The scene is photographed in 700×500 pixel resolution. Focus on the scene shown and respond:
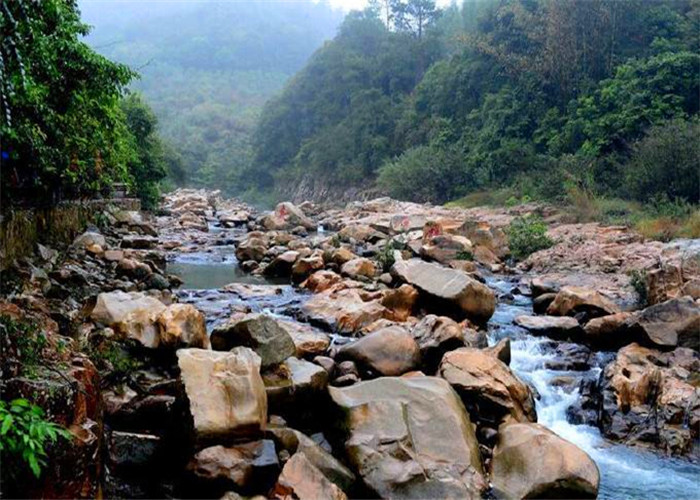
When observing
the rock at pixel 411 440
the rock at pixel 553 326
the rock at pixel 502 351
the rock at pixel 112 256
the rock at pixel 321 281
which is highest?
the rock at pixel 112 256

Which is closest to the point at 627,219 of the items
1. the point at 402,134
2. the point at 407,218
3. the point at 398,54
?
the point at 407,218

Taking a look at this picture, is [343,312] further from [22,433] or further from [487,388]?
[22,433]

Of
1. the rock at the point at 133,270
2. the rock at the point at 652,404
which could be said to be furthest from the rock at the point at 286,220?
the rock at the point at 652,404

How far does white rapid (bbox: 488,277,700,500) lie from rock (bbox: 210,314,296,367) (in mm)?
2683

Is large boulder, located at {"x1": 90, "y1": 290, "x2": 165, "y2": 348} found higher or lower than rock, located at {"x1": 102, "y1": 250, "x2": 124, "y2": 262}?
higher

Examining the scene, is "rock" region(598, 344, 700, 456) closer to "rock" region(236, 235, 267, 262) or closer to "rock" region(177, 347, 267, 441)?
"rock" region(177, 347, 267, 441)

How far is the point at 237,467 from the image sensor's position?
12.2 feet

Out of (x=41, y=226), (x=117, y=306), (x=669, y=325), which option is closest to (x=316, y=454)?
(x=117, y=306)

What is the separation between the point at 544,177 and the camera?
74.5 ft

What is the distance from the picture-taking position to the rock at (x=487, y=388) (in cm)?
502

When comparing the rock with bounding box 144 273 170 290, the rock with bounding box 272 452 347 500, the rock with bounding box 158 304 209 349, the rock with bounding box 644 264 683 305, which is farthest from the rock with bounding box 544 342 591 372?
the rock with bounding box 144 273 170 290

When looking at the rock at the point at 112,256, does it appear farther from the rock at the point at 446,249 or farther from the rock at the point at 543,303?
the rock at the point at 543,303

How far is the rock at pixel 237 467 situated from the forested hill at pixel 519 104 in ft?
54.6

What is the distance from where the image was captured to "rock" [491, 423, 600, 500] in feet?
13.2
